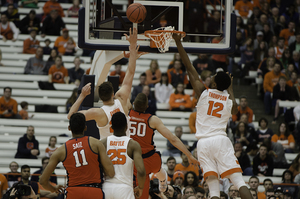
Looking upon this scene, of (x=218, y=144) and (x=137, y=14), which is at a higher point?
(x=137, y=14)

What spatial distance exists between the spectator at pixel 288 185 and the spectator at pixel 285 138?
1.93 metres

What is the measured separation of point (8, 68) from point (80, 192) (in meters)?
11.0

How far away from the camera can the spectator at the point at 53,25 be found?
17391 millimetres

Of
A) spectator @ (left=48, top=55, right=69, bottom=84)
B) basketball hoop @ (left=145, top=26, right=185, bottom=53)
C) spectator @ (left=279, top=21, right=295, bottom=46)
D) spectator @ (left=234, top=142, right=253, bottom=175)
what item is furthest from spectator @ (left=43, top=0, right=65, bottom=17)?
basketball hoop @ (left=145, top=26, right=185, bottom=53)

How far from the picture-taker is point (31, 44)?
1694 cm

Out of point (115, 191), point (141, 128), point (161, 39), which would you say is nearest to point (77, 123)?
point (115, 191)

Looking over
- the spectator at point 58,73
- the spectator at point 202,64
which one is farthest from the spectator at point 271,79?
the spectator at point 58,73

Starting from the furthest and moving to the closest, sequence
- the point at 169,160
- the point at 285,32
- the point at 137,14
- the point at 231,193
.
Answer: the point at 285,32
the point at 169,160
the point at 231,193
the point at 137,14

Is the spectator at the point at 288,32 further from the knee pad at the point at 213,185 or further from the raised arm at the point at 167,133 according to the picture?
the knee pad at the point at 213,185

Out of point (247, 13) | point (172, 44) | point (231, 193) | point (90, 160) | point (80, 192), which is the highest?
point (247, 13)

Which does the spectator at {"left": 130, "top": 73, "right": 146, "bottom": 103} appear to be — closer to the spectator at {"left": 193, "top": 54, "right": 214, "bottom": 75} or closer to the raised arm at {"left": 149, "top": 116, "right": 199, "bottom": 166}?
the spectator at {"left": 193, "top": 54, "right": 214, "bottom": 75}

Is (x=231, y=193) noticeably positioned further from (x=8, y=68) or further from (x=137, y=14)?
(x=8, y=68)

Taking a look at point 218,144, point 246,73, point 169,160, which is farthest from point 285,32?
point 218,144

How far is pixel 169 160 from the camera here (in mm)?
11938
